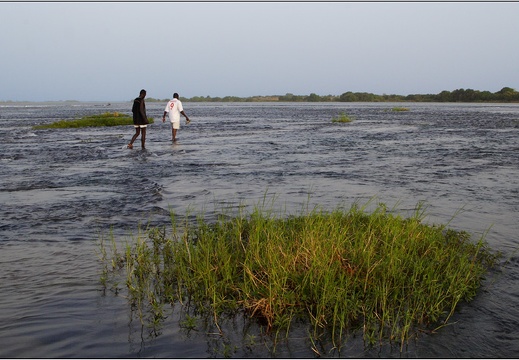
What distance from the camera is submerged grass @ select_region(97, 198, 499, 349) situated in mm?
5191

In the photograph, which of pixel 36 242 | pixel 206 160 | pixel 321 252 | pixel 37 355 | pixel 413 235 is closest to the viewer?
pixel 37 355

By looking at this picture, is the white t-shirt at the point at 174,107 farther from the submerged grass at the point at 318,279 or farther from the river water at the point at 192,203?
the submerged grass at the point at 318,279

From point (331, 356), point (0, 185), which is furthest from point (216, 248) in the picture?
point (0, 185)

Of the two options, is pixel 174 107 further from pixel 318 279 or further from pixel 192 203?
pixel 318 279

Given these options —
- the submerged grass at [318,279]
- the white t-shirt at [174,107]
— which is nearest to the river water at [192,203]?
the submerged grass at [318,279]

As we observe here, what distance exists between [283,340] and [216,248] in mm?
1899

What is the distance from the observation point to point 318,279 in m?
5.41

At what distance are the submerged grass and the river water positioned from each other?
226 millimetres

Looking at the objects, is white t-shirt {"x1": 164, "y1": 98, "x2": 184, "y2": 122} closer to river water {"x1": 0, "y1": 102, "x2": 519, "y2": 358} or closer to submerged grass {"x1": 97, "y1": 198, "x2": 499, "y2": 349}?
river water {"x1": 0, "y1": 102, "x2": 519, "y2": 358}

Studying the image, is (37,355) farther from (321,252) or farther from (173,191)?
(173,191)

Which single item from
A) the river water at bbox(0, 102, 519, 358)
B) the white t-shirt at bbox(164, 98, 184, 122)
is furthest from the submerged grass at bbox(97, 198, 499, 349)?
the white t-shirt at bbox(164, 98, 184, 122)

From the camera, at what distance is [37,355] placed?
460cm

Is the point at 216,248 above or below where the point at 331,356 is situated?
above

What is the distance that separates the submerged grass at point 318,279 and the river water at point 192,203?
0.74ft
